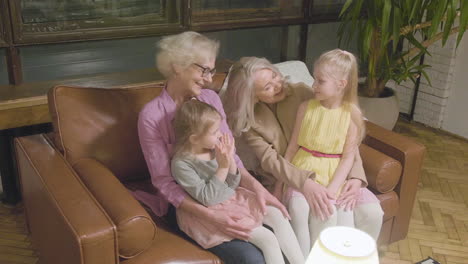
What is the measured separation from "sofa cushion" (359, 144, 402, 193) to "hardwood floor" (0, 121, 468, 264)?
44 cm

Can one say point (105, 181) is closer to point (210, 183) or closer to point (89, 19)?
point (210, 183)

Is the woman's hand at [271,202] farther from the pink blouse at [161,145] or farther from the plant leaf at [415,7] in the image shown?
the plant leaf at [415,7]

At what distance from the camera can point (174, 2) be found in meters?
3.05

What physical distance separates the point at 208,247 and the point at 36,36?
1.50m

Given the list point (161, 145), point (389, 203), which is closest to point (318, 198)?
point (389, 203)

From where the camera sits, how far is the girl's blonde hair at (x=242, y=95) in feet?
6.98

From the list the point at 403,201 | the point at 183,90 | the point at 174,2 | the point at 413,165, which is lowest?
the point at 403,201

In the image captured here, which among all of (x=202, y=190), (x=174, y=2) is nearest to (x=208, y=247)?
(x=202, y=190)

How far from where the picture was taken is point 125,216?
166 centimetres

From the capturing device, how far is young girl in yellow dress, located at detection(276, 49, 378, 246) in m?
2.13

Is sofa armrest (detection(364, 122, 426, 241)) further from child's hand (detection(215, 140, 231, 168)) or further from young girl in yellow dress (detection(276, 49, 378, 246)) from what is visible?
child's hand (detection(215, 140, 231, 168))

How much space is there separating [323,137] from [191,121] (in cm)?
63

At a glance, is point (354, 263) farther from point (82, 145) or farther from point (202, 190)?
point (82, 145)

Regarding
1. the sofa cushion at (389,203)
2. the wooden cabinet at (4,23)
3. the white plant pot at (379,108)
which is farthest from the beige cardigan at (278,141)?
the white plant pot at (379,108)
